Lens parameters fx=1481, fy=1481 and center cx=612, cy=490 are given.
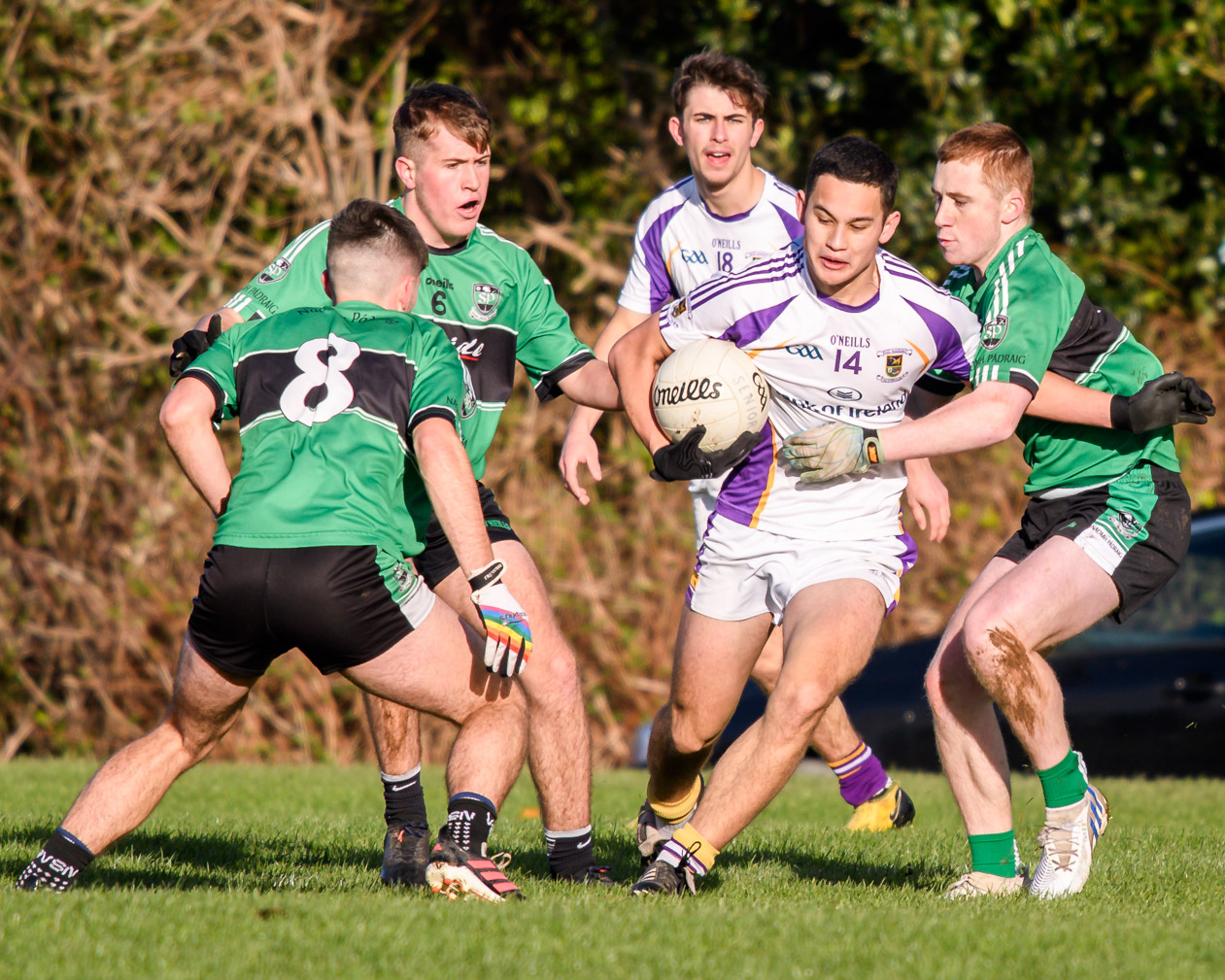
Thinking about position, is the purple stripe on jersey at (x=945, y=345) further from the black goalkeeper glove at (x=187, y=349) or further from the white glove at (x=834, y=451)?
the black goalkeeper glove at (x=187, y=349)

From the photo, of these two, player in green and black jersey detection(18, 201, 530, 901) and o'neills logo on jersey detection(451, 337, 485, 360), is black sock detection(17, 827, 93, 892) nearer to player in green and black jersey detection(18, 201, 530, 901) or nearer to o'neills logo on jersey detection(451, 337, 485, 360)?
player in green and black jersey detection(18, 201, 530, 901)

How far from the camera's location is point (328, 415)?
15.9 feet

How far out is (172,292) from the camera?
42.5 feet

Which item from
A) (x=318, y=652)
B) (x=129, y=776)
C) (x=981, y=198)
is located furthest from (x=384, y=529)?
(x=981, y=198)

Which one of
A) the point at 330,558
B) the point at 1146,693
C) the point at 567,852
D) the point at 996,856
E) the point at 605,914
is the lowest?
the point at 1146,693

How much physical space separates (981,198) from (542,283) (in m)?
1.86

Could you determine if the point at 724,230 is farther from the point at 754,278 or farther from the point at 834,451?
the point at 834,451

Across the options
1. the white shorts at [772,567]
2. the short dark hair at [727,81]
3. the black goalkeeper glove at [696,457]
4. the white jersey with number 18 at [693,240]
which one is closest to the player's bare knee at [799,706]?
the white shorts at [772,567]

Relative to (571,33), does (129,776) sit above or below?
below

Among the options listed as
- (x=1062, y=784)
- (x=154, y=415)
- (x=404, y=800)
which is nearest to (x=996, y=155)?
(x=1062, y=784)

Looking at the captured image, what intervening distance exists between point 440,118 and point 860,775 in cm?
368

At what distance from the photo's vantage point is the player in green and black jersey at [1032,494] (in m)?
5.24

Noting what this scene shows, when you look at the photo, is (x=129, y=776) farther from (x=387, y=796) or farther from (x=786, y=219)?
(x=786, y=219)

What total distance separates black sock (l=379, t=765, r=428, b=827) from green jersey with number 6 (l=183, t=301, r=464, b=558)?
138 cm
